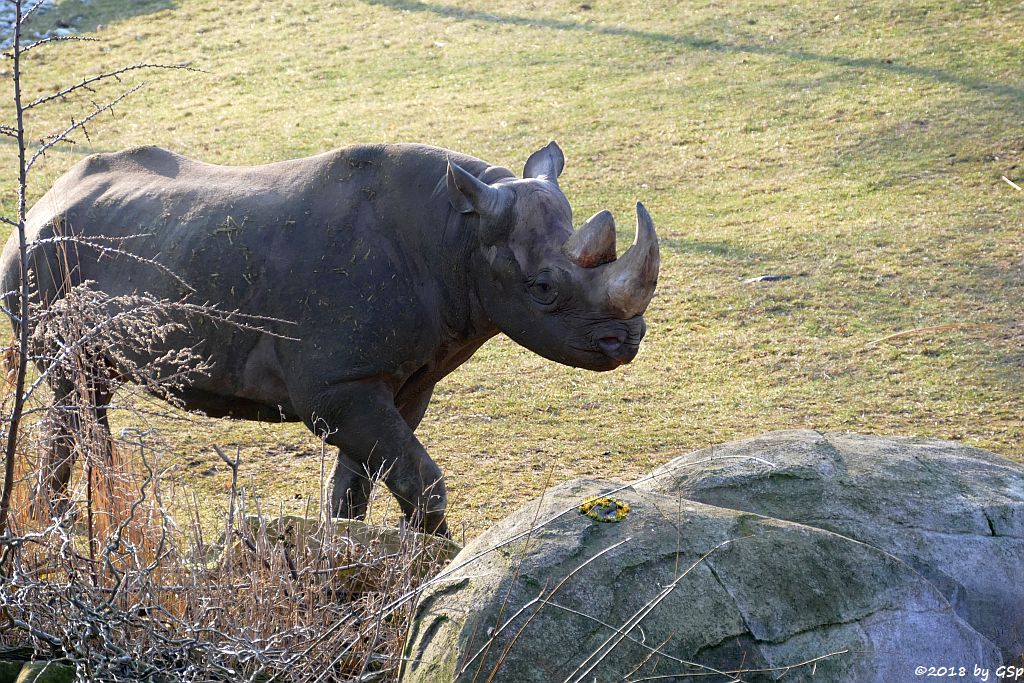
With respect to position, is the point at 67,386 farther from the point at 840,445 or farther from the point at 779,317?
the point at 779,317

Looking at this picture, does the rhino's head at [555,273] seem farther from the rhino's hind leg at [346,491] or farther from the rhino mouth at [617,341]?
the rhino's hind leg at [346,491]

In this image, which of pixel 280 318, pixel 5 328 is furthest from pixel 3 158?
pixel 280 318

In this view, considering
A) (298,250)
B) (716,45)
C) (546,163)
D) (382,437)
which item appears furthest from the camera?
(716,45)

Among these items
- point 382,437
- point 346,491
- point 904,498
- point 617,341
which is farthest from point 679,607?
point 346,491

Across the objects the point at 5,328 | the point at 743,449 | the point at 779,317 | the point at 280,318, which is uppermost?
the point at 280,318

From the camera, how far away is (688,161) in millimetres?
13484

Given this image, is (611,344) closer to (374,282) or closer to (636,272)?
(636,272)

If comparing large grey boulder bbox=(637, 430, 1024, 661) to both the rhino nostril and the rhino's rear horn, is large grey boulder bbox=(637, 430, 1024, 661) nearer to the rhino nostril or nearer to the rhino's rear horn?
the rhino nostril

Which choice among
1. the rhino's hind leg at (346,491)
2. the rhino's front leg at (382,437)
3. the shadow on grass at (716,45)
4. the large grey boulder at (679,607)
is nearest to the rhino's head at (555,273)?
the rhino's front leg at (382,437)

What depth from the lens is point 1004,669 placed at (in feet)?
13.3

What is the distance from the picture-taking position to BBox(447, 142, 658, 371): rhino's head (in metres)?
5.08

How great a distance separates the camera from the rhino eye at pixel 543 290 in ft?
17.2

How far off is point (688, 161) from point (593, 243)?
8.60m

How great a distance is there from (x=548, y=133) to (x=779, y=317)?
212 inches
